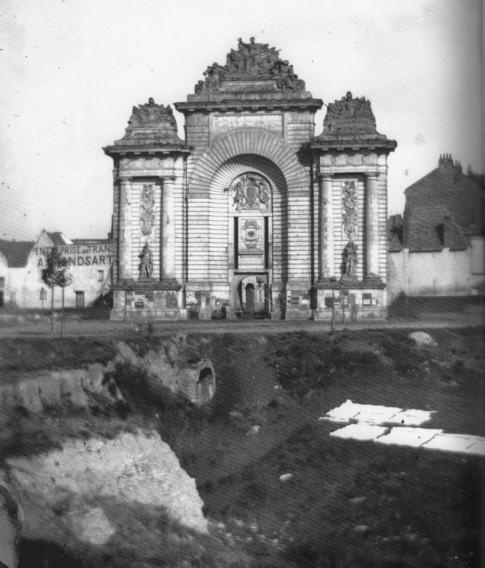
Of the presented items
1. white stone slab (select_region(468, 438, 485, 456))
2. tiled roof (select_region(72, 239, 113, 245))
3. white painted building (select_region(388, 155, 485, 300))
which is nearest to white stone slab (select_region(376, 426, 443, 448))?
white stone slab (select_region(468, 438, 485, 456))

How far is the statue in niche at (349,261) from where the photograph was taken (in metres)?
38.9

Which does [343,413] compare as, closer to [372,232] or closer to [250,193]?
[372,232]

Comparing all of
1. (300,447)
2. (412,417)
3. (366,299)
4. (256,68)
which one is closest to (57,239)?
(256,68)

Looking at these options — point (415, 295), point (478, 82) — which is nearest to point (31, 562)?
point (478, 82)

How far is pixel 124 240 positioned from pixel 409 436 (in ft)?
67.7

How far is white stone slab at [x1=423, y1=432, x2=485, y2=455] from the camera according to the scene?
71.8 ft

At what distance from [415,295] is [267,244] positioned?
10.6 meters

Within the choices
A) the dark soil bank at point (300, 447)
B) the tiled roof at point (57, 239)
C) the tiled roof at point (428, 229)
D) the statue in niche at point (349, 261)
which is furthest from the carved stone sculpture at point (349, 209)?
the tiled roof at point (57, 239)

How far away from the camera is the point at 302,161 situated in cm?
3994

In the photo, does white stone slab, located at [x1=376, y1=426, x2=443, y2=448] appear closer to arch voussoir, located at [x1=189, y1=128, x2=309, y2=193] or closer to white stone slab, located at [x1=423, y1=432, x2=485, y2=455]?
white stone slab, located at [x1=423, y1=432, x2=485, y2=455]

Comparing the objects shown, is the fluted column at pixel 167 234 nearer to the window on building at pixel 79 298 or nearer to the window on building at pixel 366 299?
the window on building at pixel 366 299

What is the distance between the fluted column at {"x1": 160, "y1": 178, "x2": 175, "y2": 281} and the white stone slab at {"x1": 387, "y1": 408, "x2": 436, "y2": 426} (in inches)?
653

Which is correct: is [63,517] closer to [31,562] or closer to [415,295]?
[31,562]

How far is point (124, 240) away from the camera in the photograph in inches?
1593
